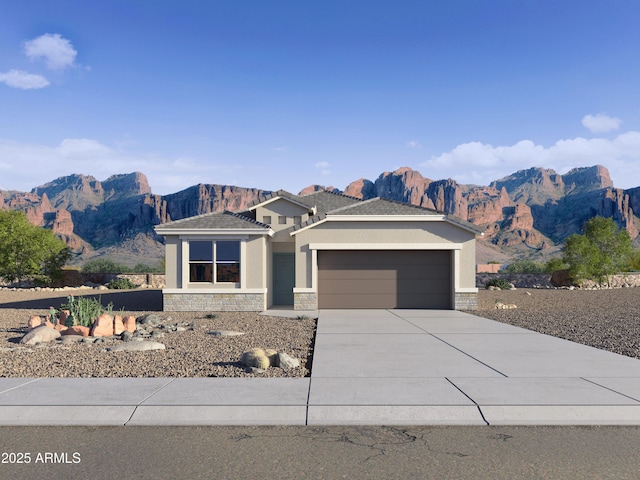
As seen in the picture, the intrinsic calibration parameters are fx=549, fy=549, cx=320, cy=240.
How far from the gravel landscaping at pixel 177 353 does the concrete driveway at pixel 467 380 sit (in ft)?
3.21

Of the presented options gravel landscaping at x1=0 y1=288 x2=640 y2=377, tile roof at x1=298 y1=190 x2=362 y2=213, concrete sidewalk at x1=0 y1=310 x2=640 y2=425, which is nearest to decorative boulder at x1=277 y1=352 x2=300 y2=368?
gravel landscaping at x1=0 y1=288 x2=640 y2=377

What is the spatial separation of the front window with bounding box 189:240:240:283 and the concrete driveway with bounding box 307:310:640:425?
25.0 feet

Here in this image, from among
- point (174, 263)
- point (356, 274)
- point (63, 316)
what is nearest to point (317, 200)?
point (356, 274)

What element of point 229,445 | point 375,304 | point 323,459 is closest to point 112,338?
point 229,445

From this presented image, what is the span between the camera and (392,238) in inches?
809

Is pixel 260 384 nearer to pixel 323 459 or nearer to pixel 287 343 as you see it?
pixel 323 459

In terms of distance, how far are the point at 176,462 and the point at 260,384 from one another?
9.00ft

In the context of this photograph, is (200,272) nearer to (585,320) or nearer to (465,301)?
(465,301)

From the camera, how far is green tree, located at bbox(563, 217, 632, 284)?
122 feet

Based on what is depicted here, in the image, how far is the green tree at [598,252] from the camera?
37.2 meters

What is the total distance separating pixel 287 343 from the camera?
39.6 feet

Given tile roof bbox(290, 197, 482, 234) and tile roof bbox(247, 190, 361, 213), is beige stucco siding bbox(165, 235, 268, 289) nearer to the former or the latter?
tile roof bbox(290, 197, 482, 234)

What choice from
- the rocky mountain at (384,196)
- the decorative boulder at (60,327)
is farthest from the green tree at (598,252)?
the rocky mountain at (384,196)

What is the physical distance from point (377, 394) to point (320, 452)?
2007 mm
